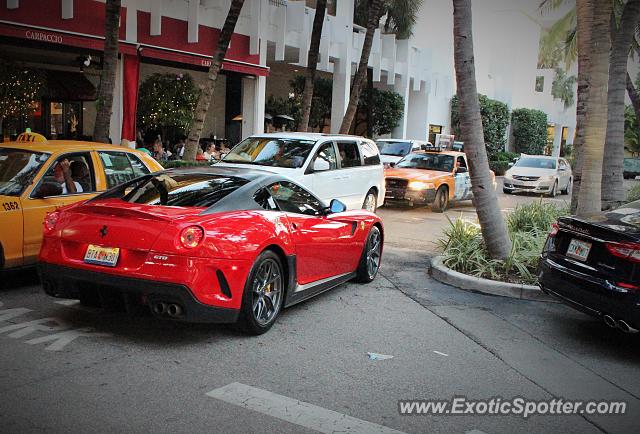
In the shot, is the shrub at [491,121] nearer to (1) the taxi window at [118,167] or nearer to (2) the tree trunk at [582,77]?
(2) the tree trunk at [582,77]

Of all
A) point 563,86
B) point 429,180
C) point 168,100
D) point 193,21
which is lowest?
point 429,180

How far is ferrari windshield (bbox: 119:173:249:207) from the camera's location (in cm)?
579

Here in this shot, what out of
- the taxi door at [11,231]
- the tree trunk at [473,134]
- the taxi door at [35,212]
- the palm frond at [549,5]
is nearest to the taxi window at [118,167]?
the taxi door at [35,212]

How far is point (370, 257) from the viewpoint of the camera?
322 inches

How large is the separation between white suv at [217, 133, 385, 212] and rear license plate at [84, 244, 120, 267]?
18.9 ft

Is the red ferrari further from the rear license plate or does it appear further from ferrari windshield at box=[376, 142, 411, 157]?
ferrari windshield at box=[376, 142, 411, 157]

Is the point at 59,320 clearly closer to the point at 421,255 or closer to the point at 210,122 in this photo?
the point at 421,255

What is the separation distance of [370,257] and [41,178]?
4.03 m

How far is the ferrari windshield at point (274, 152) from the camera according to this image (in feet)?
37.5

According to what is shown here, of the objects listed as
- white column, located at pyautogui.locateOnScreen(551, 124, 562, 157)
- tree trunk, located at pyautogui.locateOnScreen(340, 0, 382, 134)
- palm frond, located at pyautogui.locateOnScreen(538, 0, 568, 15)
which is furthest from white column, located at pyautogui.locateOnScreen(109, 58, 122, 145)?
white column, located at pyautogui.locateOnScreen(551, 124, 562, 157)

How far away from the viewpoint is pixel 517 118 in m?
47.3

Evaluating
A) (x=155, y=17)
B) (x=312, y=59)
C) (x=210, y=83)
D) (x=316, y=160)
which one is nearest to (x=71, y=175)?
(x=316, y=160)

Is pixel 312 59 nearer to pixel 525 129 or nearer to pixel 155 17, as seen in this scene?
pixel 155 17

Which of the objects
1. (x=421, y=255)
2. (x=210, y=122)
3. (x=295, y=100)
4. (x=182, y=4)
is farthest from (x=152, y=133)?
(x=421, y=255)
